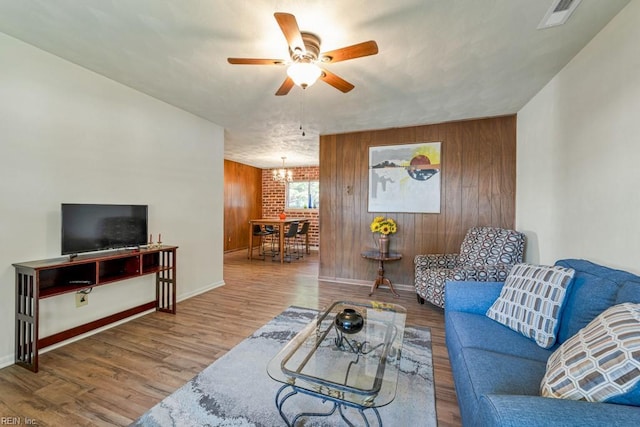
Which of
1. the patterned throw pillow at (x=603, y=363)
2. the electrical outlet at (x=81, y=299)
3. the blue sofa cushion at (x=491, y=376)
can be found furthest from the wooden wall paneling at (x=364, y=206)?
the electrical outlet at (x=81, y=299)

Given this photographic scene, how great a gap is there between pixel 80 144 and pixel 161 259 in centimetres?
139

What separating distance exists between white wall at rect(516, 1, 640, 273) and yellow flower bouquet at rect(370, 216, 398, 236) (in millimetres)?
1602

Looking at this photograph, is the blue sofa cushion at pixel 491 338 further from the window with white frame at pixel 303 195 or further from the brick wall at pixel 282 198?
the window with white frame at pixel 303 195

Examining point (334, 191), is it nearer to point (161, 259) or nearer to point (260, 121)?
point (260, 121)

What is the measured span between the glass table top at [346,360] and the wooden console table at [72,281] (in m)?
1.85

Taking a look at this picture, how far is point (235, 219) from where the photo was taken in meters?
7.04

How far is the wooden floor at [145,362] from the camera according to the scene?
5.09ft

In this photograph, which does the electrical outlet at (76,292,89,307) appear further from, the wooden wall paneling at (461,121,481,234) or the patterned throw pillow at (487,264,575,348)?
the wooden wall paneling at (461,121,481,234)

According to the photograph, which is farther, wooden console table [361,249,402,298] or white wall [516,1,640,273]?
wooden console table [361,249,402,298]

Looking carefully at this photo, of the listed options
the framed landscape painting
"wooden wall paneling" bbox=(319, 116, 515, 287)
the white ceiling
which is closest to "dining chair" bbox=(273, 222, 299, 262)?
"wooden wall paneling" bbox=(319, 116, 515, 287)

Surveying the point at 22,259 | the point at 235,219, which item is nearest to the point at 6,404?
the point at 22,259

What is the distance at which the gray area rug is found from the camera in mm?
1459

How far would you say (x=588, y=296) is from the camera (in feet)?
4.46

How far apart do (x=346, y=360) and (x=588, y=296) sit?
1.32 metres
